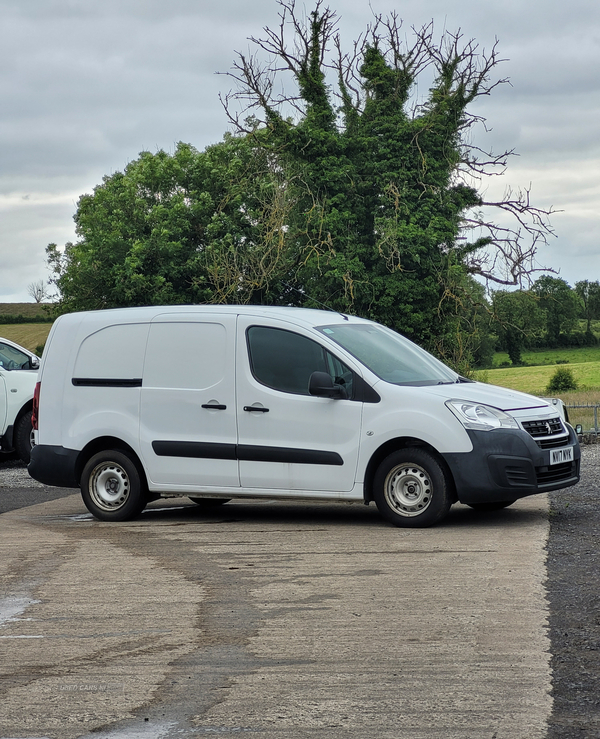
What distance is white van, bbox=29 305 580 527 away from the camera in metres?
9.34

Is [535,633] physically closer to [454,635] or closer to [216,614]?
[454,635]

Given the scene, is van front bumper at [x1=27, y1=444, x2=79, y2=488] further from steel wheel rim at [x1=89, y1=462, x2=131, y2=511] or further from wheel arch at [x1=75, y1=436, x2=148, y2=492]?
steel wheel rim at [x1=89, y1=462, x2=131, y2=511]

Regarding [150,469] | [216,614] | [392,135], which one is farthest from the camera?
[392,135]

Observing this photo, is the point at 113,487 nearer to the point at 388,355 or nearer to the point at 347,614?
the point at 388,355

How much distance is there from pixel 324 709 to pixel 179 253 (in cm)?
4154

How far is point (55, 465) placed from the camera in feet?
35.7

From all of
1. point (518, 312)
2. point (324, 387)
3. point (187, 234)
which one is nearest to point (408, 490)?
point (324, 387)

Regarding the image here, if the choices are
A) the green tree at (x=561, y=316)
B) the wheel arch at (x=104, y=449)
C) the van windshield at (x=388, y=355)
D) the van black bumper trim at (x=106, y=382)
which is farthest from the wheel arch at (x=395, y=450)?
the green tree at (x=561, y=316)

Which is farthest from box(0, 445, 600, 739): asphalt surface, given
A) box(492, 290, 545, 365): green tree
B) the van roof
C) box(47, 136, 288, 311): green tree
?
box(47, 136, 288, 311): green tree

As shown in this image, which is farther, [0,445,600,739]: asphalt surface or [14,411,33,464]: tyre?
[14,411,33,464]: tyre

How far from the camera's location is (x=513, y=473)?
921 centimetres

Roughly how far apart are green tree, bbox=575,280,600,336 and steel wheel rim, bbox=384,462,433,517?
10204 cm

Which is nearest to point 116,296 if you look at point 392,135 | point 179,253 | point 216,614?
point 179,253

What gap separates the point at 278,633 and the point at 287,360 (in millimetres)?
4513
